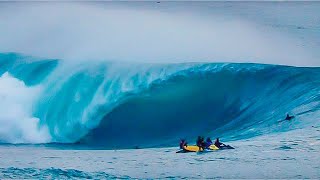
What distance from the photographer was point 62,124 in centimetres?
398

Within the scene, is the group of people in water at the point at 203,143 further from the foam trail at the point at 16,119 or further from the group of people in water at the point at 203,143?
the foam trail at the point at 16,119

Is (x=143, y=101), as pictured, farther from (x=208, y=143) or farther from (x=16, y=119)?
(x=16, y=119)

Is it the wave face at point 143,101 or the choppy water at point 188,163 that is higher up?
the wave face at point 143,101

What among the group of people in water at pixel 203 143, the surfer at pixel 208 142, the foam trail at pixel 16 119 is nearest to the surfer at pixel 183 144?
the group of people in water at pixel 203 143

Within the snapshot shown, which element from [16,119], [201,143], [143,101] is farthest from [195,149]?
[16,119]

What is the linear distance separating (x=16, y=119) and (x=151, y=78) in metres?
1.01

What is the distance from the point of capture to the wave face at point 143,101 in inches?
151

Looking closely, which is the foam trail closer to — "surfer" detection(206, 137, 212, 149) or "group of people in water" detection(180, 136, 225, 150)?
"group of people in water" detection(180, 136, 225, 150)

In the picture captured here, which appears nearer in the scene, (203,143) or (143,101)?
(203,143)

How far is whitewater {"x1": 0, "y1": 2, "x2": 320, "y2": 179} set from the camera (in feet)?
12.4

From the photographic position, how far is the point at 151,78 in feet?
13.3

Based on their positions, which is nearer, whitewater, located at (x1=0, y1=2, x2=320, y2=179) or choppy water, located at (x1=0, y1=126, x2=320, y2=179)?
choppy water, located at (x1=0, y1=126, x2=320, y2=179)

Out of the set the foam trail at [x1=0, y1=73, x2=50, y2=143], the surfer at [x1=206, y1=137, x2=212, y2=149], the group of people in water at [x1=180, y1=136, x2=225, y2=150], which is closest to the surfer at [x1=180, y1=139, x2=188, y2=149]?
the group of people in water at [x1=180, y1=136, x2=225, y2=150]

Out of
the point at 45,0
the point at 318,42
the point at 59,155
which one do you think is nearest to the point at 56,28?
the point at 45,0
